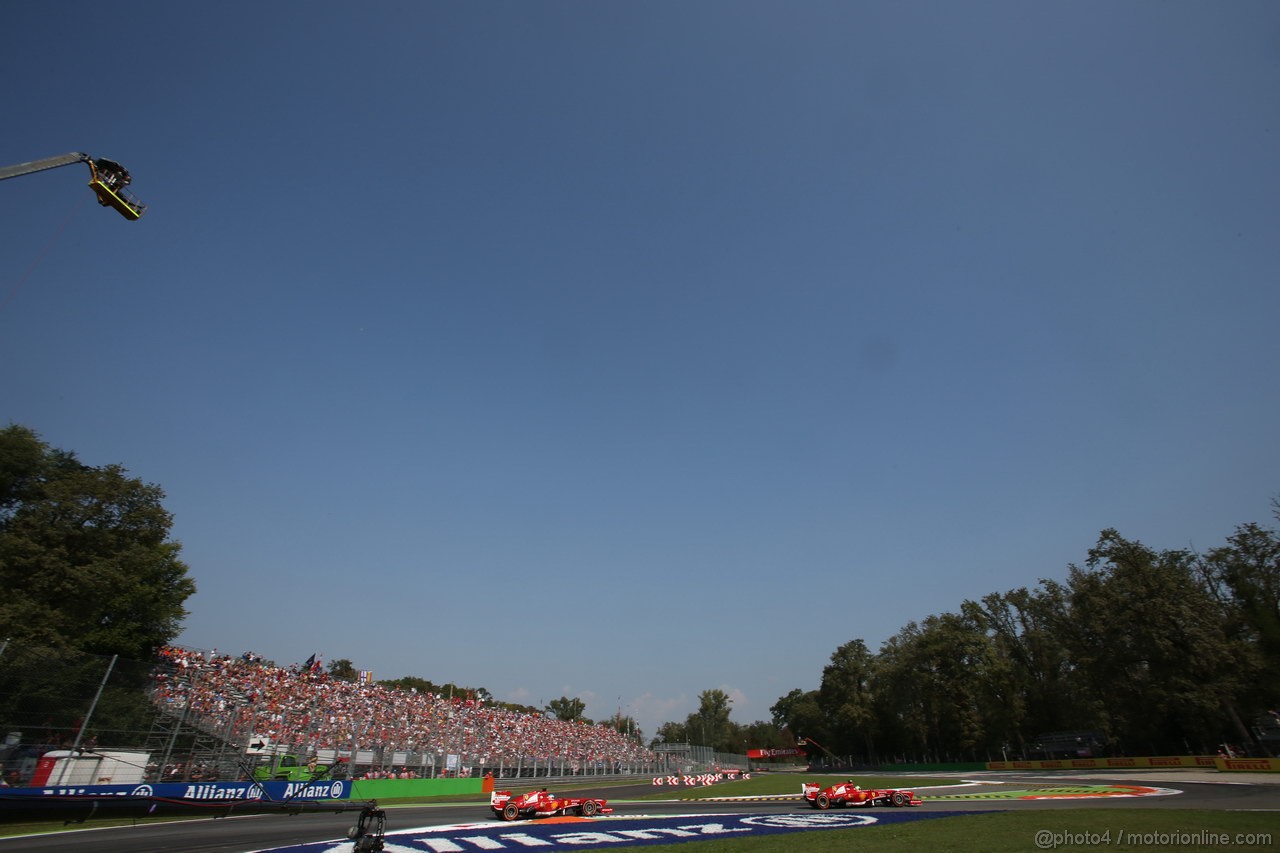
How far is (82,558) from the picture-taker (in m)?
39.0

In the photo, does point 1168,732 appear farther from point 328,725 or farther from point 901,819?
point 328,725

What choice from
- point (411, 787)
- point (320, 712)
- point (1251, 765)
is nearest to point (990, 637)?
point (1251, 765)

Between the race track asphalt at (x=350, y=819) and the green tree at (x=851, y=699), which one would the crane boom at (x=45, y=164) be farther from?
the green tree at (x=851, y=699)

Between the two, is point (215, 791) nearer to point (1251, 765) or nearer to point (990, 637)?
point (1251, 765)

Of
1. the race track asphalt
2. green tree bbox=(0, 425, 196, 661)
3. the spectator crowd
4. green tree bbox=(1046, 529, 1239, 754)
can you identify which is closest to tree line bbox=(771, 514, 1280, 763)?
green tree bbox=(1046, 529, 1239, 754)

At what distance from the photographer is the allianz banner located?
19402 mm

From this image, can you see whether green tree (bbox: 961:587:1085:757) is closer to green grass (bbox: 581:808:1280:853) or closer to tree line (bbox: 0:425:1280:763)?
tree line (bbox: 0:425:1280:763)

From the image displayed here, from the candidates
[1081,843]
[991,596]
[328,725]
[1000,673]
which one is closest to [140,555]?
[328,725]

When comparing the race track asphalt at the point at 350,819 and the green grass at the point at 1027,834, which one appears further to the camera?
the race track asphalt at the point at 350,819

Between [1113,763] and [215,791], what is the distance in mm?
65603

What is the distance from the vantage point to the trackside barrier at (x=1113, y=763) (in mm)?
44688

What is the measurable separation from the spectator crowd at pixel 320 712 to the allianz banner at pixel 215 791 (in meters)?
3.12

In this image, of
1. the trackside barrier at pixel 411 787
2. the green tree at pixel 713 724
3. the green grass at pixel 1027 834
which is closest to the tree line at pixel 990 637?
the trackside barrier at pixel 411 787

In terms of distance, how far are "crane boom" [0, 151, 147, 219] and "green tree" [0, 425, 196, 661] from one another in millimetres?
31727
